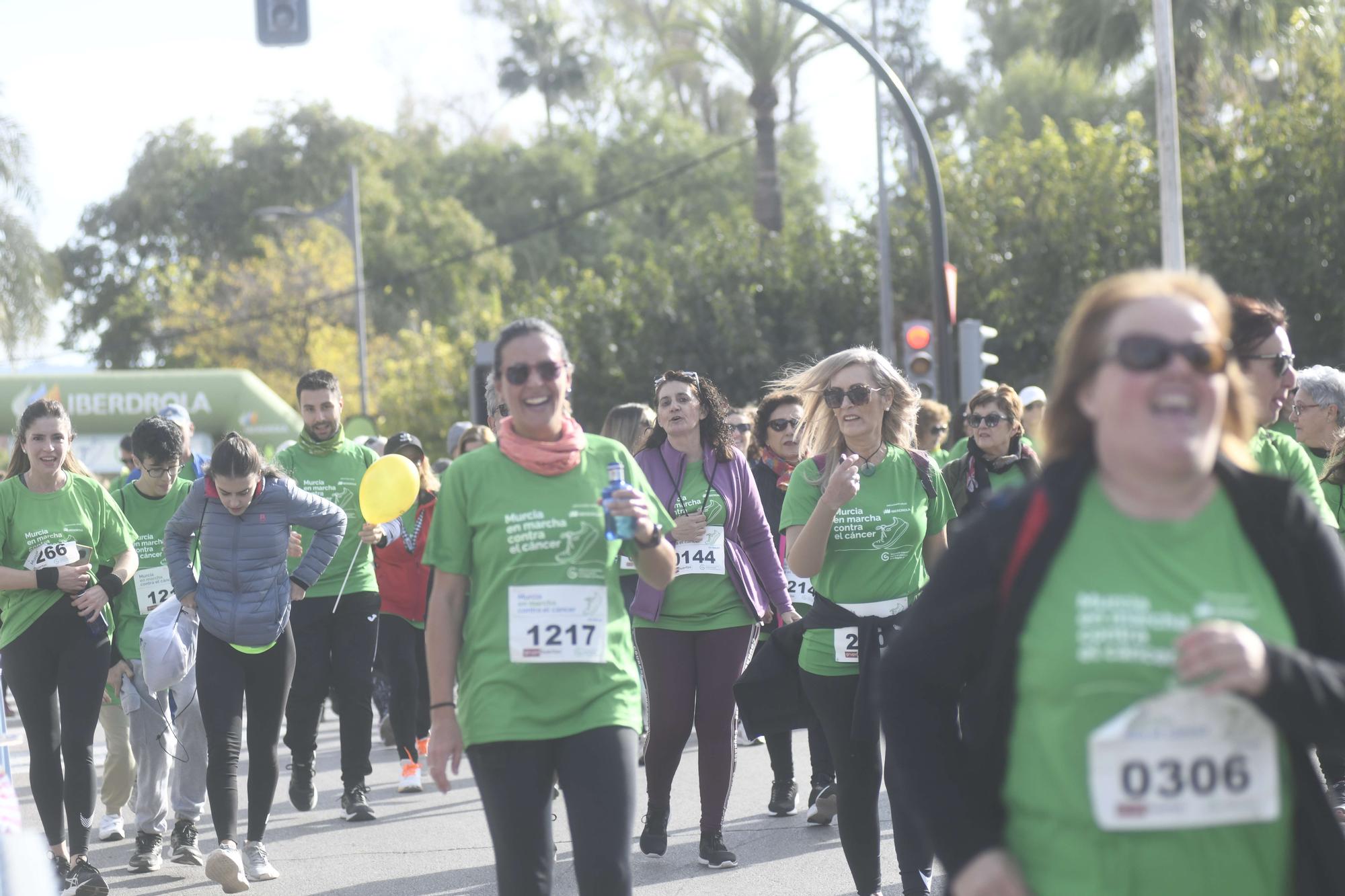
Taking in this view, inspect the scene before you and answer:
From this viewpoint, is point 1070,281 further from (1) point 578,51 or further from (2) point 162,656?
(1) point 578,51

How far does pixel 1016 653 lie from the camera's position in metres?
2.50

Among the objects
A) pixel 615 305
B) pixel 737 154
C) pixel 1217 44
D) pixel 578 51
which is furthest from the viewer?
pixel 578 51

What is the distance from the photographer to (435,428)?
35.1 m

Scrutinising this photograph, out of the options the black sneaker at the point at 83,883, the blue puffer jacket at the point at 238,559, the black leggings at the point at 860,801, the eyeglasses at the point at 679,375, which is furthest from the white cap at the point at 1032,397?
the black sneaker at the point at 83,883

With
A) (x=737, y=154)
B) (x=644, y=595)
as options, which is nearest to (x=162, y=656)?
(x=644, y=595)

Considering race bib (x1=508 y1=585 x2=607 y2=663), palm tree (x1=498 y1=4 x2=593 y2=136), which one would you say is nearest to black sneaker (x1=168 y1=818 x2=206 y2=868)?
race bib (x1=508 y1=585 x2=607 y2=663)

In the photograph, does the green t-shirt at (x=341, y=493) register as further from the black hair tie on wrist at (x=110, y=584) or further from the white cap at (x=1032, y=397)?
the white cap at (x=1032, y=397)

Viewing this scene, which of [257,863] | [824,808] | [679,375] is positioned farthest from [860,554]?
[257,863]

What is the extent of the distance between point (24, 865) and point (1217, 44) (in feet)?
80.1

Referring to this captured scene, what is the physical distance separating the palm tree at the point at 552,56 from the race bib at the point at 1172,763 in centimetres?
5466

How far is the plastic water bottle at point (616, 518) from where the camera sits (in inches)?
163

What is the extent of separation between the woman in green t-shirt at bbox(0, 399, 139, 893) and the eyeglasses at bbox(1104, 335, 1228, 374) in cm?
534

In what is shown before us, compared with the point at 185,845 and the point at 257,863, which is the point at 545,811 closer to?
the point at 257,863

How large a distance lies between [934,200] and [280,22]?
18.6 feet
